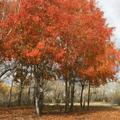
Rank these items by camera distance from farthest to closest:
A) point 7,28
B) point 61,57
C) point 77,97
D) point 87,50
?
point 77,97 → point 87,50 → point 61,57 → point 7,28

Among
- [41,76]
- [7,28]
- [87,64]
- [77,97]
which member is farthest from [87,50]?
[77,97]

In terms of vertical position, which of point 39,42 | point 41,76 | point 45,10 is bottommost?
point 41,76

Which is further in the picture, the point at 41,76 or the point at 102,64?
the point at 102,64

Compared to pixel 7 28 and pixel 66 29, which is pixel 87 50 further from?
pixel 7 28

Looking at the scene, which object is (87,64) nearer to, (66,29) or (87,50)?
(87,50)

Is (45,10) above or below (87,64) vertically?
above

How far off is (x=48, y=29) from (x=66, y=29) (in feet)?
6.40

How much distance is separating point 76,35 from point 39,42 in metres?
3.98

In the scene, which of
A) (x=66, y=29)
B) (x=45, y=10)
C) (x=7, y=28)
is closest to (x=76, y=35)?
(x=66, y=29)

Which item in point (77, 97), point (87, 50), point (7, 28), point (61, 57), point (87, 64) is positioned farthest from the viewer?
point (77, 97)

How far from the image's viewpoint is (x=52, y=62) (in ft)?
109

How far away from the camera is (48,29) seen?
102ft

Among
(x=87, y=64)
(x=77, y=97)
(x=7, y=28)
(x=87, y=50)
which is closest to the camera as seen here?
(x=7, y=28)

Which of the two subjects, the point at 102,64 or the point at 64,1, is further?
the point at 102,64
